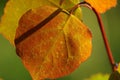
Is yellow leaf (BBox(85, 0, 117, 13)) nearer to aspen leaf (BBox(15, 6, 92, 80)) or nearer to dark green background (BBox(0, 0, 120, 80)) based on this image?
aspen leaf (BBox(15, 6, 92, 80))

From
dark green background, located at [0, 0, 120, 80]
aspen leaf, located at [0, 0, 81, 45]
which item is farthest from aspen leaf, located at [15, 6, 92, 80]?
dark green background, located at [0, 0, 120, 80]

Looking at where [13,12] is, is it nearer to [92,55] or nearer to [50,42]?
[50,42]

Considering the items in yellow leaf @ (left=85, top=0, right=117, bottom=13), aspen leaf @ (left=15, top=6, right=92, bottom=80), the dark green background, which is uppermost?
yellow leaf @ (left=85, top=0, right=117, bottom=13)

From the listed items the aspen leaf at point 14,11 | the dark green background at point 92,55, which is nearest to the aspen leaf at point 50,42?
the aspen leaf at point 14,11

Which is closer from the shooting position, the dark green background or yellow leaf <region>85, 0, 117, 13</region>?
yellow leaf <region>85, 0, 117, 13</region>

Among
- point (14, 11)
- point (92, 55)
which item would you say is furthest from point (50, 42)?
point (92, 55)

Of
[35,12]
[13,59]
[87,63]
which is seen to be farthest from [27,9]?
[87,63]

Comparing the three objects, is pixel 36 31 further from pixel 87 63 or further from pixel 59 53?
pixel 87 63
